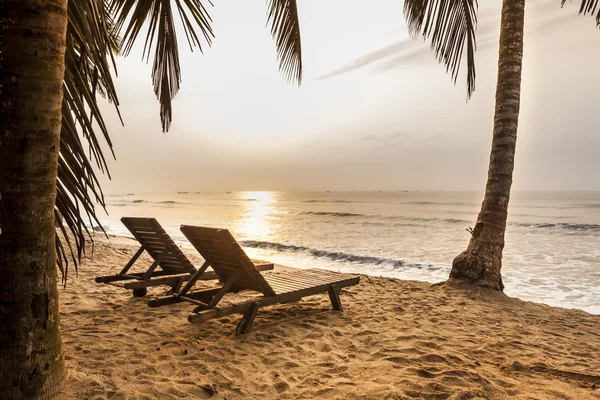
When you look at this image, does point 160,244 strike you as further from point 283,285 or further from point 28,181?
point 28,181

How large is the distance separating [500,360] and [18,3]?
163 inches

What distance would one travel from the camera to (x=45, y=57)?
2.01 meters

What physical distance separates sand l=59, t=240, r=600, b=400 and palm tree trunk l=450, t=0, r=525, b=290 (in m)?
0.96

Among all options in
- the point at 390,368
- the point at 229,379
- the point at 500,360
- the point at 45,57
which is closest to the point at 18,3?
the point at 45,57

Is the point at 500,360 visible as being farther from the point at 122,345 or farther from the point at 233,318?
the point at 122,345

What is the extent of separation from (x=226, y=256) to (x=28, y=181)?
2216 mm

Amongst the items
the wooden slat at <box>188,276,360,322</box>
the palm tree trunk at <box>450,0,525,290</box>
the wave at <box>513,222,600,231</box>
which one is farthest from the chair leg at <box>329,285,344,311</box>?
the wave at <box>513,222,600,231</box>

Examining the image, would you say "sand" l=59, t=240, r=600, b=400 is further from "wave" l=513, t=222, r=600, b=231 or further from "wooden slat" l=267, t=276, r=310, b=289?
"wave" l=513, t=222, r=600, b=231

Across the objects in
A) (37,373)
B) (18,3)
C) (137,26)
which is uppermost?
(137,26)

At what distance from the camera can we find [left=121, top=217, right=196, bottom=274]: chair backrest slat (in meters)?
5.01

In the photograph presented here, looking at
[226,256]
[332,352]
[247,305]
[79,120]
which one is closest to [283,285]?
[247,305]

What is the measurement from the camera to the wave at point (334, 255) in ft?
36.2

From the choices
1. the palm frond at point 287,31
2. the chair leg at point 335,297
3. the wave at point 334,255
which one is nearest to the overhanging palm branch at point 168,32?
the palm frond at point 287,31

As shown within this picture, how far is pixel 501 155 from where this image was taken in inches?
247
